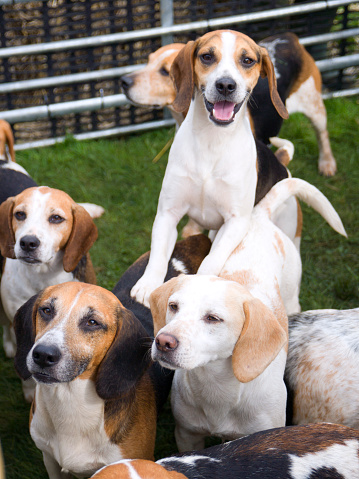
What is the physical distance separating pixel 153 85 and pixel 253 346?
2.88 m

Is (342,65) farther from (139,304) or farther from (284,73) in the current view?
(139,304)

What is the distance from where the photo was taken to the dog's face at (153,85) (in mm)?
5113

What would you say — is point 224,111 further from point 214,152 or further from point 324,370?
point 324,370

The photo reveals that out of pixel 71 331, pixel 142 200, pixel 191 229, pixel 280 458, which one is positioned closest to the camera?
pixel 280 458

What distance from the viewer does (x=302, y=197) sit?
14.0 feet

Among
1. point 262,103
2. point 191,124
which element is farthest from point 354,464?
point 262,103

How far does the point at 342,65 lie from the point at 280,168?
3316 mm

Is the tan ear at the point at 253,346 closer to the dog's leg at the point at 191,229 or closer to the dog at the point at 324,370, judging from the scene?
the dog at the point at 324,370

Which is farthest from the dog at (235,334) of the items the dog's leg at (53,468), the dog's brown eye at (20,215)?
the dog's brown eye at (20,215)

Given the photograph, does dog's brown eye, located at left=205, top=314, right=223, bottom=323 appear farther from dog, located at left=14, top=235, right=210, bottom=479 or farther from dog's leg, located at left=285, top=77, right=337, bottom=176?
dog's leg, located at left=285, top=77, right=337, bottom=176

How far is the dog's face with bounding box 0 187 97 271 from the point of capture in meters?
3.77

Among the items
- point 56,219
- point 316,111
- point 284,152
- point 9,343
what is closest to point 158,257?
point 56,219

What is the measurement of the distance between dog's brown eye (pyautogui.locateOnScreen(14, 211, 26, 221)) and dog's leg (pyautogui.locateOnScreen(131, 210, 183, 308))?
82cm

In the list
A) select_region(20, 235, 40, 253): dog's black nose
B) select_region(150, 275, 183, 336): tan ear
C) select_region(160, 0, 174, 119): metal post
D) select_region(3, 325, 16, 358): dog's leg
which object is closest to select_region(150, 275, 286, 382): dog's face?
select_region(150, 275, 183, 336): tan ear
